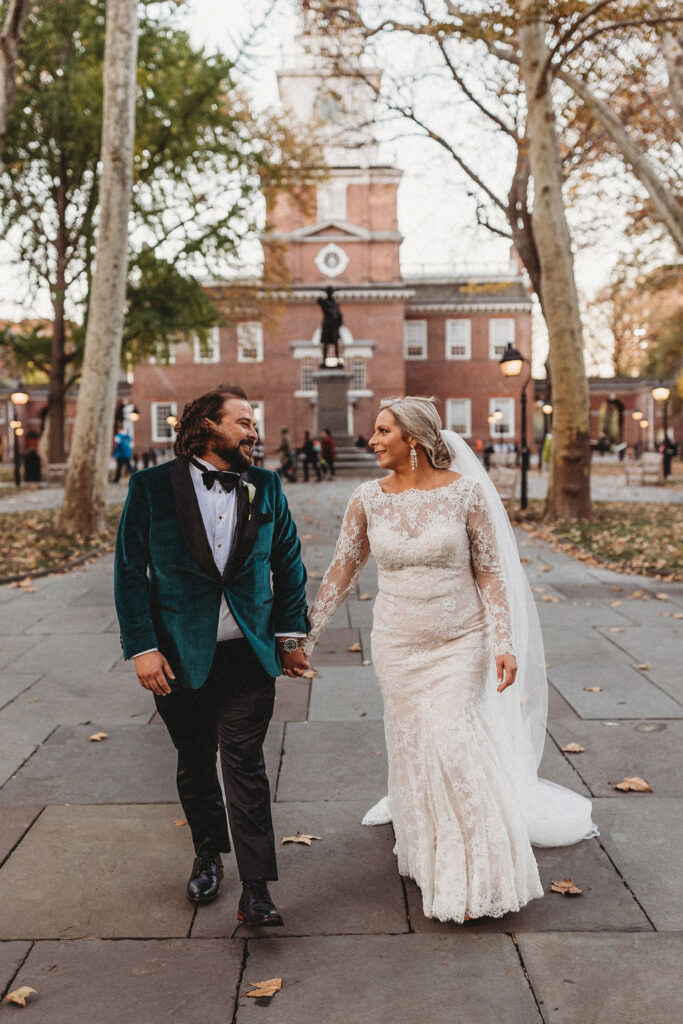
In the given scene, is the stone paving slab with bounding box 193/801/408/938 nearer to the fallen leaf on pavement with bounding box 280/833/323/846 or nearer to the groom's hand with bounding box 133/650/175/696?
the fallen leaf on pavement with bounding box 280/833/323/846

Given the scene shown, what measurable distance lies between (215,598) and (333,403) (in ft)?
102

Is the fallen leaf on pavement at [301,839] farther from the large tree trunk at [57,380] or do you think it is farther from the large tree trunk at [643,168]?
the large tree trunk at [57,380]

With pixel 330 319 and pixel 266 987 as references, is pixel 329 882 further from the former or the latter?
pixel 330 319

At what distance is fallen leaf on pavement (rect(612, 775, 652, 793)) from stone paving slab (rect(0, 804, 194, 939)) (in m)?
2.02

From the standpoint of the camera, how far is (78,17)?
21969mm

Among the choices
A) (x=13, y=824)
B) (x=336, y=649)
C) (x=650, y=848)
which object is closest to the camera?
(x=650, y=848)

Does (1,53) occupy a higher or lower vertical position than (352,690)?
higher

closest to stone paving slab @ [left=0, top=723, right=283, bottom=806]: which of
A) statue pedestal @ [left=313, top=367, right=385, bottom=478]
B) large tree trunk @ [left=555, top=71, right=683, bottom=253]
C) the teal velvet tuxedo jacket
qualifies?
the teal velvet tuxedo jacket

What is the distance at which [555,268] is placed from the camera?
49.2ft

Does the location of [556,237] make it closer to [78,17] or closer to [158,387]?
[78,17]

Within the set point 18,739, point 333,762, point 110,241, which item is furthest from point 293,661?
point 110,241

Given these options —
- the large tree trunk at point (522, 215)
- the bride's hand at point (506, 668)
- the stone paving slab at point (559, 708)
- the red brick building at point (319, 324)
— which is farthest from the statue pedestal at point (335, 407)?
the bride's hand at point (506, 668)

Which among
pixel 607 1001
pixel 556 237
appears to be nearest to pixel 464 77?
pixel 556 237

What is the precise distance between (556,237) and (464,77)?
4.48m
